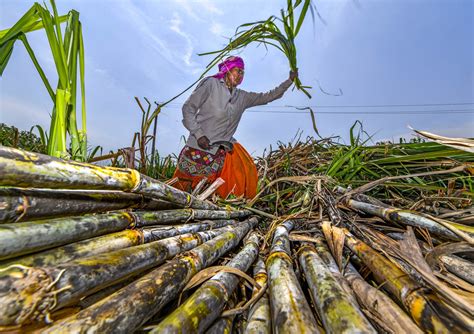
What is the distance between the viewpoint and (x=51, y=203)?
703 mm

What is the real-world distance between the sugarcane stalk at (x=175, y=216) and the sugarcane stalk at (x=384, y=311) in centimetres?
82

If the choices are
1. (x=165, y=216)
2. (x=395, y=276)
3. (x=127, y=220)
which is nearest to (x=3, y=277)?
(x=127, y=220)

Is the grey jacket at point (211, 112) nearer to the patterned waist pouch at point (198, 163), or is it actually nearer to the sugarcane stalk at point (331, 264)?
the patterned waist pouch at point (198, 163)

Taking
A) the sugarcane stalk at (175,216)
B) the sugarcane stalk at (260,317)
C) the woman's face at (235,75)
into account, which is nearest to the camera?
the sugarcane stalk at (260,317)

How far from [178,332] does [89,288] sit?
22cm

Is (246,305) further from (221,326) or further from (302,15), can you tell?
(302,15)

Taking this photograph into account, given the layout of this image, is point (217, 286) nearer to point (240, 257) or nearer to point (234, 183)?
point (240, 257)

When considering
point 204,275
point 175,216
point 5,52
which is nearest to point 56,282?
point 204,275

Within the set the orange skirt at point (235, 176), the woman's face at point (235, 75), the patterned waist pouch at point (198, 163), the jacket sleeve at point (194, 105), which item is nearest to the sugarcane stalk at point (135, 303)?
the orange skirt at point (235, 176)

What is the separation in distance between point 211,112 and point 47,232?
8.96ft

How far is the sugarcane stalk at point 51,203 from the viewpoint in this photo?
608 mm

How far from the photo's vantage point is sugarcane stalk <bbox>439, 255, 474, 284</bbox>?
0.78m

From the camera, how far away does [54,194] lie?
0.72m

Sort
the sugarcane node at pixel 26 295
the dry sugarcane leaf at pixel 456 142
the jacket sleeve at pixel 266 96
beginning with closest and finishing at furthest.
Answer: the sugarcane node at pixel 26 295 → the dry sugarcane leaf at pixel 456 142 → the jacket sleeve at pixel 266 96
